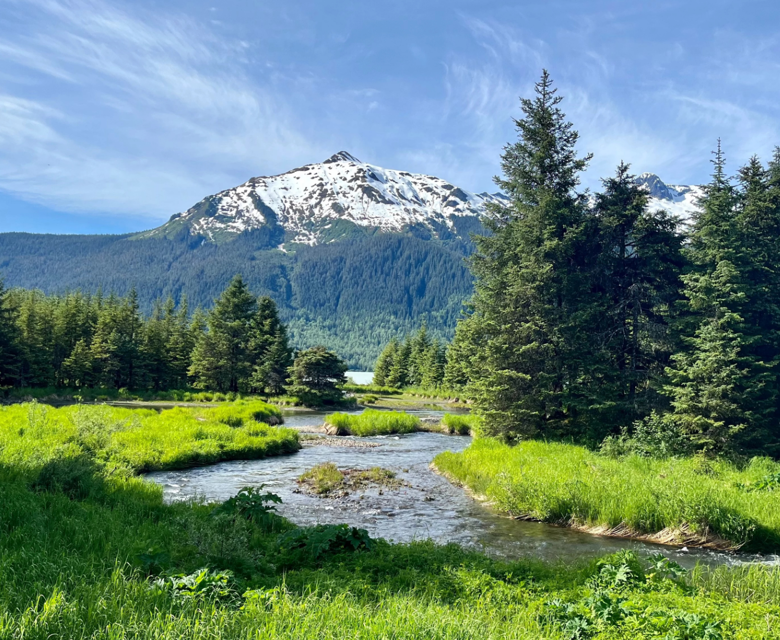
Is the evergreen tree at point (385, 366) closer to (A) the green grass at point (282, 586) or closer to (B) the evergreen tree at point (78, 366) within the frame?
(B) the evergreen tree at point (78, 366)

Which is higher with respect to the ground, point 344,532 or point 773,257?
point 773,257

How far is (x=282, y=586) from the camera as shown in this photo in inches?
275

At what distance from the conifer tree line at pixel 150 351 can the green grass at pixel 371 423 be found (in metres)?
25.7

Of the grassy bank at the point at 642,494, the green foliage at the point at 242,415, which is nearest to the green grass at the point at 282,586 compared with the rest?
the grassy bank at the point at 642,494

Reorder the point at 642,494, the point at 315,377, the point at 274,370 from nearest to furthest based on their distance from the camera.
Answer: the point at 642,494 → the point at 315,377 → the point at 274,370

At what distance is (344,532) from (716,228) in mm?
24471

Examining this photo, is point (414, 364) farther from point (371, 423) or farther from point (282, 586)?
point (282, 586)

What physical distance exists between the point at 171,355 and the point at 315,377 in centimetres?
2088

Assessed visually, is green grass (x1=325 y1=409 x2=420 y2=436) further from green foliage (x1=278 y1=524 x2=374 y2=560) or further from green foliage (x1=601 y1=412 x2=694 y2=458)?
green foliage (x1=278 y1=524 x2=374 y2=560)

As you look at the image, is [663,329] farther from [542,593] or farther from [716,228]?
[542,593]

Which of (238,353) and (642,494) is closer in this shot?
(642,494)

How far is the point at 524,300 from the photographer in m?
27.9

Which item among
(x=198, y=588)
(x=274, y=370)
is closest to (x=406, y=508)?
(x=198, y=588)

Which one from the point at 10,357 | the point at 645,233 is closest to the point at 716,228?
the point at 645,233
